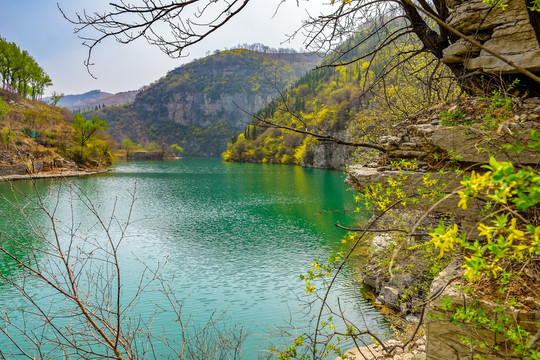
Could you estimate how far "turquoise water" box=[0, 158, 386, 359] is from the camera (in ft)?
31.3

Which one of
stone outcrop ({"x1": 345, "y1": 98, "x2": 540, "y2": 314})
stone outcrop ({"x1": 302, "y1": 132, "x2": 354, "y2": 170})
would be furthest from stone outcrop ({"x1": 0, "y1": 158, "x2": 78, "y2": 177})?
stone outcrop ({"x1": 302, "y1": 132, "x2": 354, "y2": 170})

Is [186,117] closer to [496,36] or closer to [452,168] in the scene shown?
[496,36]

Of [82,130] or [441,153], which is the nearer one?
[441,153]

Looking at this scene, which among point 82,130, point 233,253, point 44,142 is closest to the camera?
point 233,253

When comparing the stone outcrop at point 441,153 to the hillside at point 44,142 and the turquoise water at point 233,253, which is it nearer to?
the turquoise water at point 233,253

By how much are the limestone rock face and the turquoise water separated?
250 cm

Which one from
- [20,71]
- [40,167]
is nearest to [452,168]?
[40,167]

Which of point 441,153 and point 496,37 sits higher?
point 496,37

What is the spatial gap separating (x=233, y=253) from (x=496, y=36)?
1308 centimetres

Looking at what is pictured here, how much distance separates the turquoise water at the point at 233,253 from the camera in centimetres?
954

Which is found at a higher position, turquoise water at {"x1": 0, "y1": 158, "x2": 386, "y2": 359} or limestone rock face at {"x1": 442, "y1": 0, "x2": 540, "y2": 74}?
limestone rock face at {"x1": 442, "y1": 0, "x2": 540, "y2": 74}

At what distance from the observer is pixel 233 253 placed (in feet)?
49.8

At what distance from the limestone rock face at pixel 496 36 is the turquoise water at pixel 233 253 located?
2.50m

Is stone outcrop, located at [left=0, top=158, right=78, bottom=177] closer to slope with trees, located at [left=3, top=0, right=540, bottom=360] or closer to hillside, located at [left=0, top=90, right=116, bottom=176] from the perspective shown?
hillside, located at [left=0, top=90, right=116, bottom=176]
